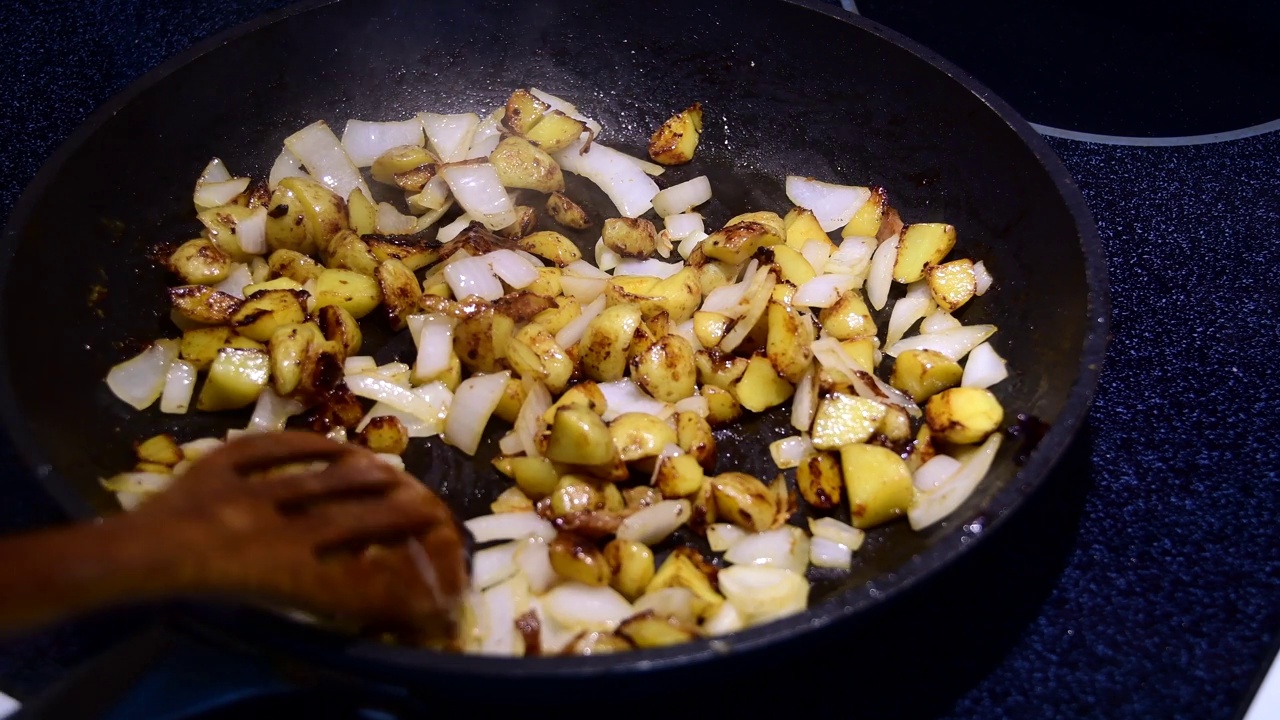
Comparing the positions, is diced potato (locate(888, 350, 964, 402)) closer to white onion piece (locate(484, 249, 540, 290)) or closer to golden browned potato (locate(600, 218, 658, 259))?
golden browned potato (locate(600, 218, 658, 259))

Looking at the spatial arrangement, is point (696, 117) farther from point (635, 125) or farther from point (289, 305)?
point (289, 305)

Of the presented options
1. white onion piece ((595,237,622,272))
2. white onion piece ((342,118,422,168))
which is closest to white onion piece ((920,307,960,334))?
white onion piece ((595,237,622,272))

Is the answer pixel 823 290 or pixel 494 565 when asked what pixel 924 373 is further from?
pixel 494 565

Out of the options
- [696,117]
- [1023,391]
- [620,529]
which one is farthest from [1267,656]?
[696,117]

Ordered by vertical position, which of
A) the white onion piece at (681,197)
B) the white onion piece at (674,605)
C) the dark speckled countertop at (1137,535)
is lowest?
the dark speckled countertop at (1137,535)

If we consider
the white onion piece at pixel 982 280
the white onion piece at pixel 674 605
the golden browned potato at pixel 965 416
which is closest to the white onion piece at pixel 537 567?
the white onion piece at pixel 674 605

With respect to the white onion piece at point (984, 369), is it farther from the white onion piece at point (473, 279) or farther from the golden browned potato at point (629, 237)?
the white onion piece at point (473, 279)
